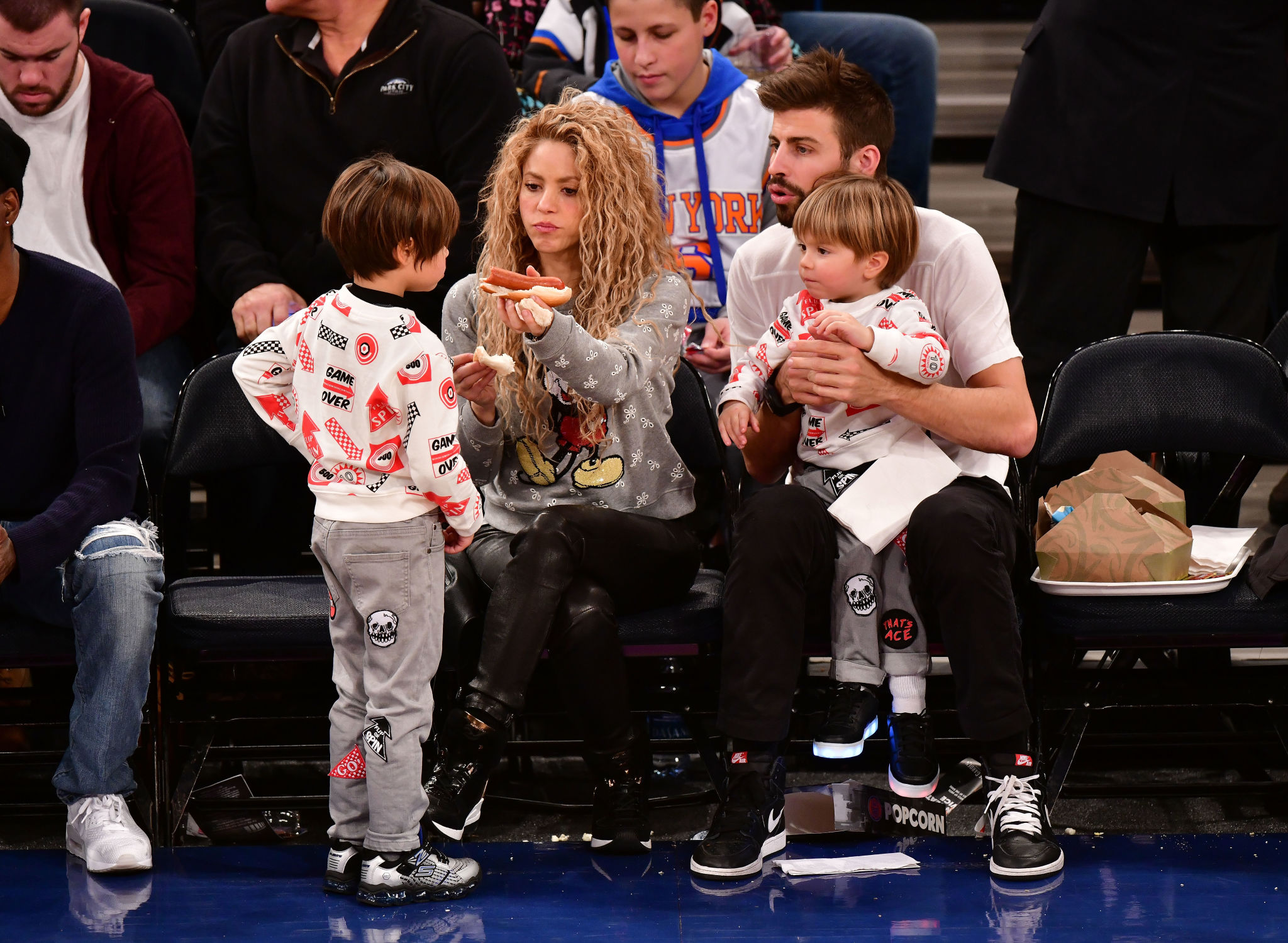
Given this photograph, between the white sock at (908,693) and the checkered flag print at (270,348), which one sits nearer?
the checkered flag print at (270,348)

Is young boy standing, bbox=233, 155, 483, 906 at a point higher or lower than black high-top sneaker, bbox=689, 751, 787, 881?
higher

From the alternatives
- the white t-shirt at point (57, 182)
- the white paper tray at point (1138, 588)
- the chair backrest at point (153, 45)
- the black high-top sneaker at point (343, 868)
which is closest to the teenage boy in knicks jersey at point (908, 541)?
the white paper tray at point (1138, 588)

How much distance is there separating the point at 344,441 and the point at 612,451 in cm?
64

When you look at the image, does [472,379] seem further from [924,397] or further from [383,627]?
[924,397]

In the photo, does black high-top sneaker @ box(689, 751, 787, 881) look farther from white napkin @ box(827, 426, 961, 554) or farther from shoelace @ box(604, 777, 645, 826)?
white napkin @ box(827, 426, 961, 554)

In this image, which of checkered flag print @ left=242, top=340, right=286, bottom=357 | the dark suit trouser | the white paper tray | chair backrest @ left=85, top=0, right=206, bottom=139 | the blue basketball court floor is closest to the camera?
the blue basketball court floor

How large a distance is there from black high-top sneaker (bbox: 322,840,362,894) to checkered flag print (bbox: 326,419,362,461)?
0.70m

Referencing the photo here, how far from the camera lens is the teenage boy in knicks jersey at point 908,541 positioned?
8.82ft

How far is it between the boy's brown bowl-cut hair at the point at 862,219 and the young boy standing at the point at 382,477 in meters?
0.67

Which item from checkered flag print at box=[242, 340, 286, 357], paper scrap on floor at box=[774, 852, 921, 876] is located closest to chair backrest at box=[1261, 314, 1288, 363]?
paper scrap on floor at box=[774, 852, 921, 876]

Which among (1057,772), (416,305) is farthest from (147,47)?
(1057,772)

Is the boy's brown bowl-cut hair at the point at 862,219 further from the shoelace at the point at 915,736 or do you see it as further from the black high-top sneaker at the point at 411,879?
the black high-top sneaker at the point at 411,879

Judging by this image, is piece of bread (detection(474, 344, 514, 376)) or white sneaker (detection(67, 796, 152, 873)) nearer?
piece of bread (detection(474, 344, 514, 376))

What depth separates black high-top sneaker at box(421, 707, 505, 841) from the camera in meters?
2.69
